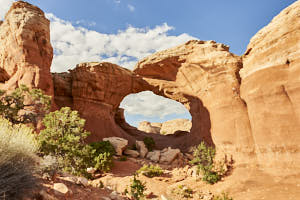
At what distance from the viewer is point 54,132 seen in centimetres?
878

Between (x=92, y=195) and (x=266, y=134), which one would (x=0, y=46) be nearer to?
(x=92, y=195)

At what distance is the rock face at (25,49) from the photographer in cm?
1574

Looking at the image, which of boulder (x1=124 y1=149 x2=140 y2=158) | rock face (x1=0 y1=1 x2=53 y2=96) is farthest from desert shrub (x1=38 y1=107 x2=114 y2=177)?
rock face (x1=0 y1=1 x2=53 y2=96)

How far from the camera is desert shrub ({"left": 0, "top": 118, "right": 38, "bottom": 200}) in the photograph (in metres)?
3.39

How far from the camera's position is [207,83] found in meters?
16.6

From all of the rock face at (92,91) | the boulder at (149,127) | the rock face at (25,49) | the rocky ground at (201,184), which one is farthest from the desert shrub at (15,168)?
the boulder at (149,127)

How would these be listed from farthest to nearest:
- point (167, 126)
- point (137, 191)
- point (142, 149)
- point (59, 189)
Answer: point (167, 126), point (142, 149), point (137, 191), point (59, 189)

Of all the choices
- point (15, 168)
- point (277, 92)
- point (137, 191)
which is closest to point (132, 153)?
point (137, 191)

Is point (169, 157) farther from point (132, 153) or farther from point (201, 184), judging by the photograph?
point (201, 184)

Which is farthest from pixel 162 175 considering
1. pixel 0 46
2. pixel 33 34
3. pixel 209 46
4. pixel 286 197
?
pixel 0 46

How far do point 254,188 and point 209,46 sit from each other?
40.6 ft

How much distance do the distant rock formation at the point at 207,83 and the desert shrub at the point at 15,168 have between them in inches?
482

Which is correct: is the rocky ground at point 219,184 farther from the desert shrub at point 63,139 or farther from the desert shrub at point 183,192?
the desert shrub at point 63,139

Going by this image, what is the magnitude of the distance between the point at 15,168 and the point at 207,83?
15.7 metres
